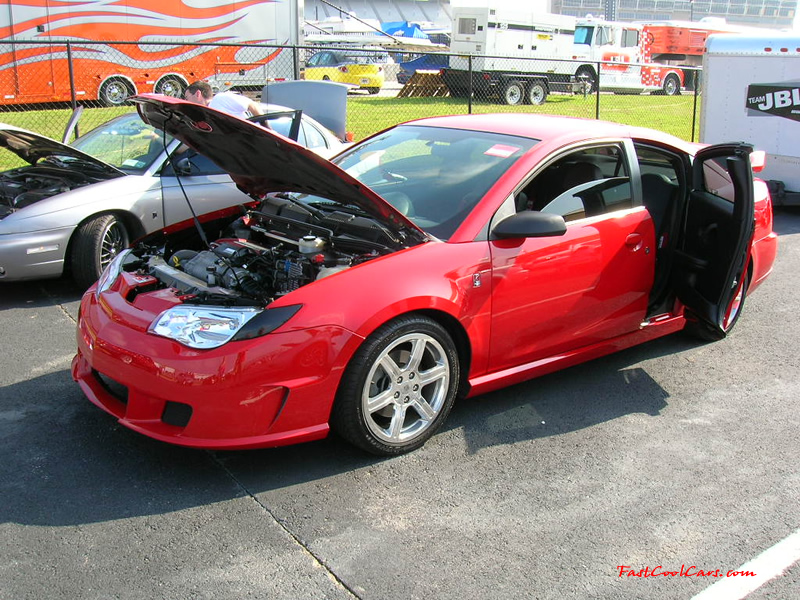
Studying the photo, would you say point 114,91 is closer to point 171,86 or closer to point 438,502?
point 171,86

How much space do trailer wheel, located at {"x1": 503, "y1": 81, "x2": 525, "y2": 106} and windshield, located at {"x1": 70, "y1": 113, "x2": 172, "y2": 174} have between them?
766 inches

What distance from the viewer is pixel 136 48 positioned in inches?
745

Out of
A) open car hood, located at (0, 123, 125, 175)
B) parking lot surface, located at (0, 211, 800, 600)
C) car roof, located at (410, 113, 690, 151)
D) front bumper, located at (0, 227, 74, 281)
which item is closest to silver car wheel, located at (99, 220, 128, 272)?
front bumper, located at (0, 227, 74, 281)

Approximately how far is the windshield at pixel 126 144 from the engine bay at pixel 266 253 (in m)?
2.38

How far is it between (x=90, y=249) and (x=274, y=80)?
13.8 m

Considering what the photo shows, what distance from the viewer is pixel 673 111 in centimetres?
2308

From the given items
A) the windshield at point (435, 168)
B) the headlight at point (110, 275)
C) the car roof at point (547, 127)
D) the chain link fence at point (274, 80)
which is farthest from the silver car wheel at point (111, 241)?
the chain link fence at point (274, 80)

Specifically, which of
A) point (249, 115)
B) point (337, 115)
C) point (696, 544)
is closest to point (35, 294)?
point (249, 115)

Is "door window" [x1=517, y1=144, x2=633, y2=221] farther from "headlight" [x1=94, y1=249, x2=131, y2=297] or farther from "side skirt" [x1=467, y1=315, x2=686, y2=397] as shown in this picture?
"headlight" [x1=94, y1=249, x2=131, y2=297]

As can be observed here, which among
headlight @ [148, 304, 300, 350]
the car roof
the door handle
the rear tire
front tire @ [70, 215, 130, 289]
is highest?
the rear tire

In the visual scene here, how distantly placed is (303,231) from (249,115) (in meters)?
3.20

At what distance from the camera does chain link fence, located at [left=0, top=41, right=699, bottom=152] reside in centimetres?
1552

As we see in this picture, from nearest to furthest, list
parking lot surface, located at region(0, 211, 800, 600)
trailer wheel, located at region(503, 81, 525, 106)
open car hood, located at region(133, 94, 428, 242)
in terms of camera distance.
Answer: parking lot surface, located at region(0, 211, 800, 600) → open car hood, located at region(133, 94, 428, 242) → trailer wheel, located at region(503, 81, 525, 106)

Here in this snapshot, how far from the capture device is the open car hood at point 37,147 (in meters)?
6.10
